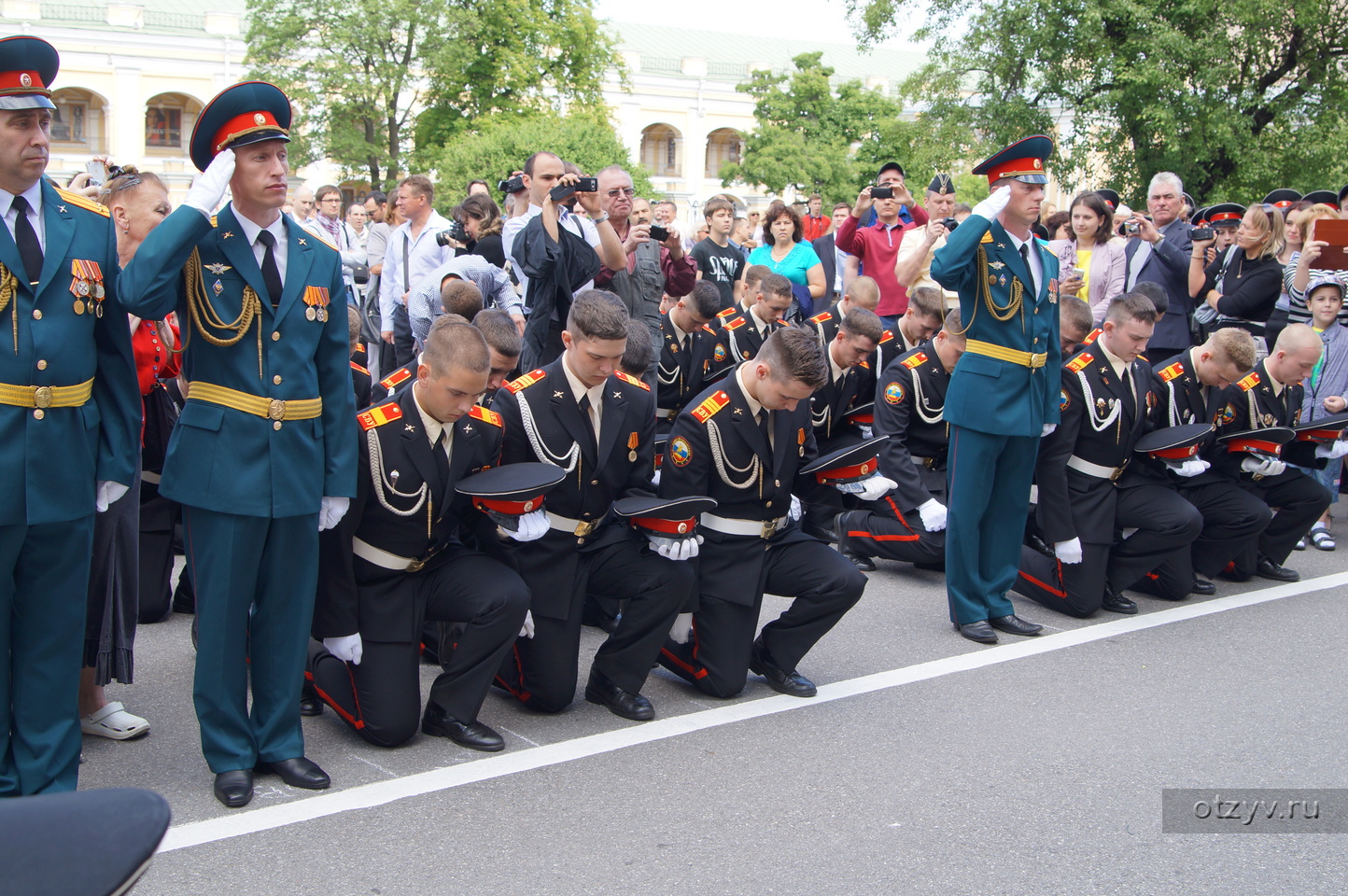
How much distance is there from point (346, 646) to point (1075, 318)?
4.48 meters

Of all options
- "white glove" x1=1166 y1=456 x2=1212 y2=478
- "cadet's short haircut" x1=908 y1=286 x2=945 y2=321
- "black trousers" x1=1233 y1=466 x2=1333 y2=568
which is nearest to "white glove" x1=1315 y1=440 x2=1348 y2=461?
"black trousers" x1=1233 y1=466 x2=1333 y2=568

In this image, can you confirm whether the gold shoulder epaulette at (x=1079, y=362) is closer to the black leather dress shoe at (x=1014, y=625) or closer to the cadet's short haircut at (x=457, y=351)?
the black leather dress shoe at (x=1014, y=625)

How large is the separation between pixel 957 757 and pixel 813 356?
60.1 inches

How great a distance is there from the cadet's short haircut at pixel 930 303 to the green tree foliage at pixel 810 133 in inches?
1464

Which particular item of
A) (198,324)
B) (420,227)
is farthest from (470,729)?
(420,227)

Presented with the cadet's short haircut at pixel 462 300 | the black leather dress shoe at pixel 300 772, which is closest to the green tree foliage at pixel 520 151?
the cadet's short haircut at pixel 462 300

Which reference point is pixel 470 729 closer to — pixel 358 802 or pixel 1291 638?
pixel 358 802

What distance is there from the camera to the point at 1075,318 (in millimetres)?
6672

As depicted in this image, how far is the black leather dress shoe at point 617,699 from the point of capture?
4457 mm

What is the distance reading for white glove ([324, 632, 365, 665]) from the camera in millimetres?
4012

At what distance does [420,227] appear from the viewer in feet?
27.4

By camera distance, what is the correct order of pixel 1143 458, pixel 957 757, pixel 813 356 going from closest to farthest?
pixel 957 757 → pixel 813 356 → pixel 1143 458

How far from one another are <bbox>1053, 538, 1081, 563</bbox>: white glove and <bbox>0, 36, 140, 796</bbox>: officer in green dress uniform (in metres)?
4.20

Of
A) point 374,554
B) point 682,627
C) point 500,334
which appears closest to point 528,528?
point 374,554
